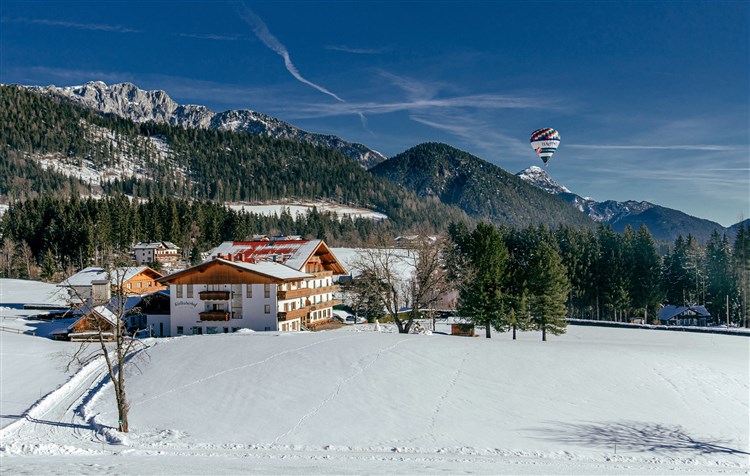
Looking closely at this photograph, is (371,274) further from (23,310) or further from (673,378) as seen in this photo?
(23,310)

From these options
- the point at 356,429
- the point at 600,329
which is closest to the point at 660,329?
the point at 600,329

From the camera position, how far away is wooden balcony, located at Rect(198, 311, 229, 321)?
5294 cm

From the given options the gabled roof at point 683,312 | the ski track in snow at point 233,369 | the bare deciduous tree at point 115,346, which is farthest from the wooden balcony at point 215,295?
the gabled roof at point 683,312

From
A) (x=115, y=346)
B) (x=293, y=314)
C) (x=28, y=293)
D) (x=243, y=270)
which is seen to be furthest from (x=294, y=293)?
(x=28, y=293)

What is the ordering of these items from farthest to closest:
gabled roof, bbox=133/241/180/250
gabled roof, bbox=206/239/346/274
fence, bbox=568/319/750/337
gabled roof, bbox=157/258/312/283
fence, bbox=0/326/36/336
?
gabled roof, bbox=133/241/180/250 < fence, bbox=568/319/750/337 < gabled roof, bbox=206/239/346/274 < fence, bbox=0/326/36/336 < gabled roof, bbox=157/258/312/283

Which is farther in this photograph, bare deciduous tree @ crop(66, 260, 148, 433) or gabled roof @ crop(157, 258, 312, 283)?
gabled roof @ crop(157, 258, 312, 283)

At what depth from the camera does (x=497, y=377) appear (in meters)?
33.4

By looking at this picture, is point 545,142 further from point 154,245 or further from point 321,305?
point 154,245

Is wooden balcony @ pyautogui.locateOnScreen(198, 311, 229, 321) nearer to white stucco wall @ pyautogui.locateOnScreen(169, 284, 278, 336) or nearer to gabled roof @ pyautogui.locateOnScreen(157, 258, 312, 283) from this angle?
white stucco wall @ pyautogui.locateOnScreen(169, 284, 278, 336)

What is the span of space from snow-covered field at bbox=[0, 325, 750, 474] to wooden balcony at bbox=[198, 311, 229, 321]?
992cm

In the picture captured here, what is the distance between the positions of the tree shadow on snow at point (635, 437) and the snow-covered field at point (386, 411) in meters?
0.11

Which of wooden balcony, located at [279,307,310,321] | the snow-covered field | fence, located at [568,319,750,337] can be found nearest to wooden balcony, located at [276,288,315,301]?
wooden balcony, located at [279,307,310,321]

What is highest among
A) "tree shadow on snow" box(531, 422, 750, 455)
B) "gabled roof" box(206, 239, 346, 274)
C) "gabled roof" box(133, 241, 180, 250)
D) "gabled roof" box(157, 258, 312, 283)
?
"gabled roof" box(133, 241, 180, 250)

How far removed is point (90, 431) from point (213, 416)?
5.73 meters
